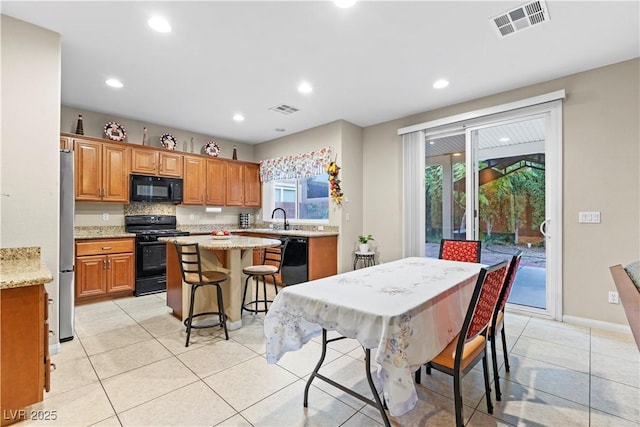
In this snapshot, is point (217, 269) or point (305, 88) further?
point (305, 88)

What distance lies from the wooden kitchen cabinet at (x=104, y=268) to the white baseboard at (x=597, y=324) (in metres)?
5.49

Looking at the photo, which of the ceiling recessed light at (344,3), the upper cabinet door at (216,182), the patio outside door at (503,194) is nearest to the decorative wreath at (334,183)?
the patio outside door at (503,194)

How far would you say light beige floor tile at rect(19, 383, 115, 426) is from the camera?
1702mm

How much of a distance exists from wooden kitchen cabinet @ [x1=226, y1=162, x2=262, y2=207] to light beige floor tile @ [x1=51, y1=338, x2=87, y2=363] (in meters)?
3.41

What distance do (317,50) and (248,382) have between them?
9.36 ft

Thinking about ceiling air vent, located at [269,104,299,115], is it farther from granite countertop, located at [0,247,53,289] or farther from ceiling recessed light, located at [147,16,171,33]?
granite countertop, located at [0,247,53,289]

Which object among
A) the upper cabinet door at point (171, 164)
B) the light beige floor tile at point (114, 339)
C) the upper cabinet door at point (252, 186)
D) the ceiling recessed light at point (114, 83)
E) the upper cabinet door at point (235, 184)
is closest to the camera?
the light beige floor tile at point (114, 339)

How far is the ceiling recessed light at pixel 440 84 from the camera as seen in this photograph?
3.42 meters

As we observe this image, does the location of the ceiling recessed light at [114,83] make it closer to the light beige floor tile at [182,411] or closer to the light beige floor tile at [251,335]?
the light beige floor tile at [251,335]

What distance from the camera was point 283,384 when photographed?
2076 millimetres

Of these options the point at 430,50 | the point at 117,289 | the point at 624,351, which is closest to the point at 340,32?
the point at 430,50

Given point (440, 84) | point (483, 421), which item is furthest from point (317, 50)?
point (483, 421)

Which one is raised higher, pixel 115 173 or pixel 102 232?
pixel 115 173

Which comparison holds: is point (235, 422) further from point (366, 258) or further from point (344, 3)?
point (366, 258)
